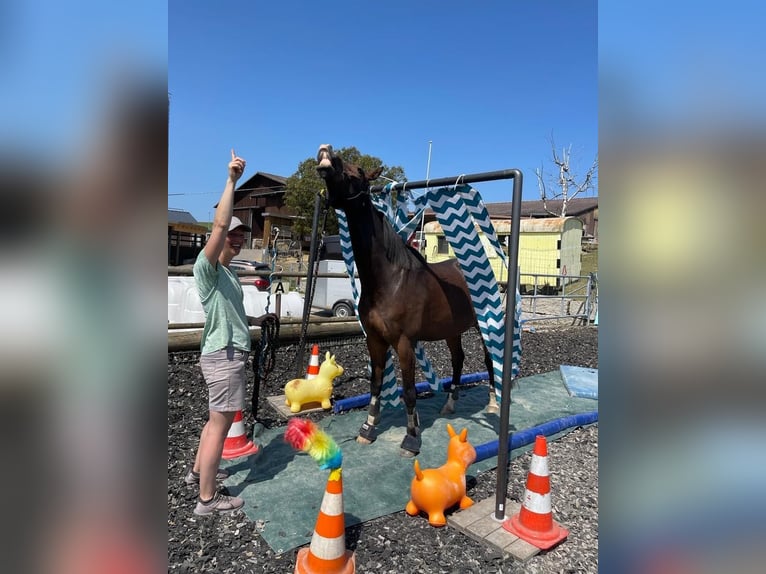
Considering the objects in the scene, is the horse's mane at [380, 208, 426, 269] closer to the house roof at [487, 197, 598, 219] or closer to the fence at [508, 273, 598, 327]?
the fence at [508, 273, 598, 327]

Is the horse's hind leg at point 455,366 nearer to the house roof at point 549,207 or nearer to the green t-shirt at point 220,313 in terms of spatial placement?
the green t-shirt at point 220,313

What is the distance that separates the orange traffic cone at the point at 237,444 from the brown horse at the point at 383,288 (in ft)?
3.29

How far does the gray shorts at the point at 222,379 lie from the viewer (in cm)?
280

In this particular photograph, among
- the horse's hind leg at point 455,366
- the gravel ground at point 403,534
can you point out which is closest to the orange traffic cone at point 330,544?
the gravel ground at point 403,534

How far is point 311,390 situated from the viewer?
15.4ft

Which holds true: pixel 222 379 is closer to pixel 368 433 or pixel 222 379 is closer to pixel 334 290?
pixel 368 433

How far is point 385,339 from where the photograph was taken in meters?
3.97

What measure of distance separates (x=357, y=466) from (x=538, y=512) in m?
1.48

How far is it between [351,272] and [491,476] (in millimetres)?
2467
